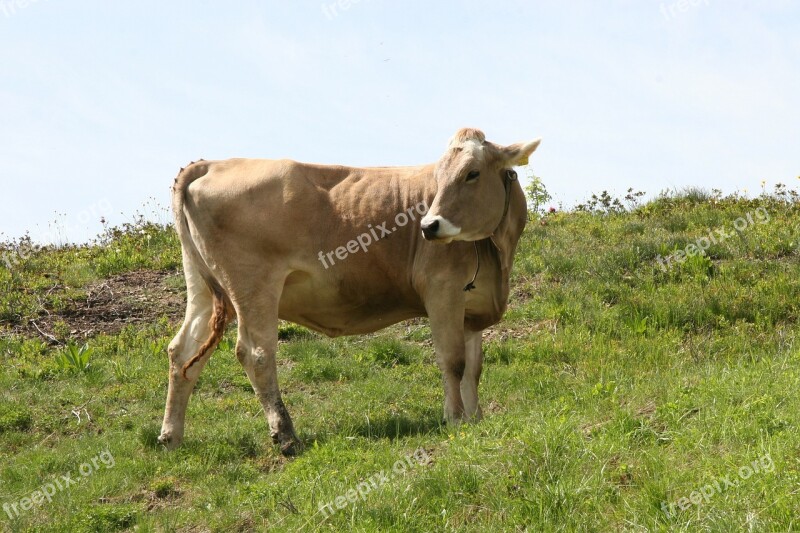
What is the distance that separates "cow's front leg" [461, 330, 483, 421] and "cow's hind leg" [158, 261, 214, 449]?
2576 millimetres

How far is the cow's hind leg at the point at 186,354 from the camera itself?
29.1 ft

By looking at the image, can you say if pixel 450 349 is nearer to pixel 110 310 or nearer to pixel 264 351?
pixel 264 351

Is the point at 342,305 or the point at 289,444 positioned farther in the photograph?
the point at 342,305

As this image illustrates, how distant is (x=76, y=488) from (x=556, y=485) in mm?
4313

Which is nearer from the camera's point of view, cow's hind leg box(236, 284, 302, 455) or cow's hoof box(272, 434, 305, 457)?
cow's hoof box(272, 434, 305, 457)

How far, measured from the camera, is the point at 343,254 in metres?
8.70

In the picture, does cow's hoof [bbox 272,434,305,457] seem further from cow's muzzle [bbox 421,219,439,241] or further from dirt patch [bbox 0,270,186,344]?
dirt patch [bbox 0,270,186,344]

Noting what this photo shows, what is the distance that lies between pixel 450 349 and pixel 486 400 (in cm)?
138

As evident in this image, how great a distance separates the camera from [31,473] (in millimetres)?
8305

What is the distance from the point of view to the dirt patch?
12.8m

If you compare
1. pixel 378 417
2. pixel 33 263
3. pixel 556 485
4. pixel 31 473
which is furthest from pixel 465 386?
pixel 33 263

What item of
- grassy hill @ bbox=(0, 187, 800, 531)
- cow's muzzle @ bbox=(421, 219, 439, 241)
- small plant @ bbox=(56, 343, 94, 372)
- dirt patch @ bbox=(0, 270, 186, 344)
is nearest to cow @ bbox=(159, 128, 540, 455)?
cow's muzzle @ bbox=(421, 219, 439, 241)

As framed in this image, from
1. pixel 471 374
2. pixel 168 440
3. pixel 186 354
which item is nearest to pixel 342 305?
pixel 471 374

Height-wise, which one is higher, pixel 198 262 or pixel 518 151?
pixel 518 151
